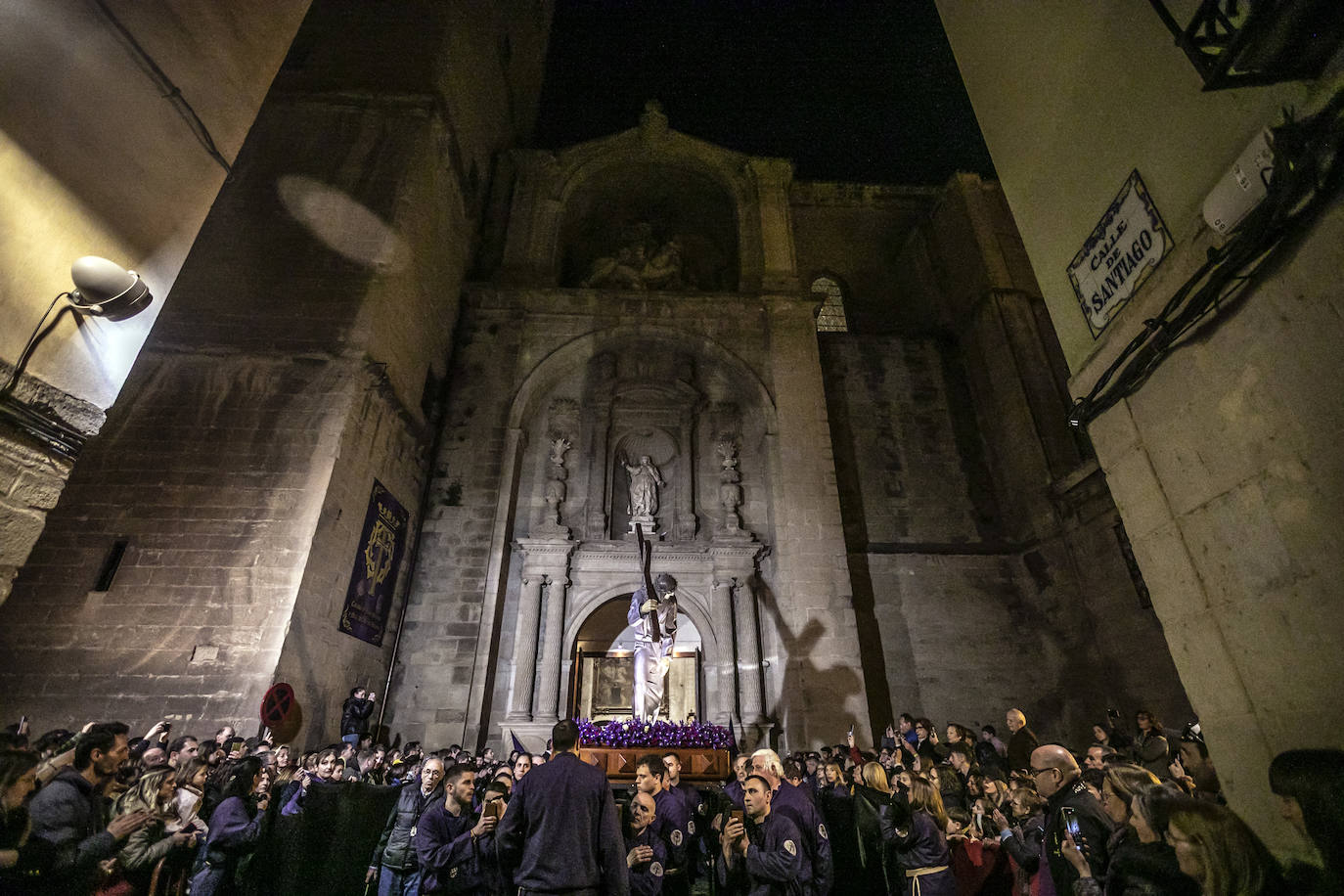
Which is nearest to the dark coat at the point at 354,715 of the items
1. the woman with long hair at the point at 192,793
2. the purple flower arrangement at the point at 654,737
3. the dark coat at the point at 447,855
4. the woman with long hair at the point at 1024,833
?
the purple flower arrangement at the point at 654,737

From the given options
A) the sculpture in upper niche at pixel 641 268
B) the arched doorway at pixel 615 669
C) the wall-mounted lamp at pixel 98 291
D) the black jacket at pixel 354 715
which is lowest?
the black jacket at pixel 354 715

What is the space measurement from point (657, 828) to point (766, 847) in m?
1.29

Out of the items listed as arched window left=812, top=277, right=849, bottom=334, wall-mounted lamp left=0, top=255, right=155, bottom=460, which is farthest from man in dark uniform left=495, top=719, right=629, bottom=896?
arched window left=812, top=277, right=849, bottom=334

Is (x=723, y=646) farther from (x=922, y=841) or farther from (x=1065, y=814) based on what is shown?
(x=1065, y=814)

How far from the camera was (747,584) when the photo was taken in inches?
441

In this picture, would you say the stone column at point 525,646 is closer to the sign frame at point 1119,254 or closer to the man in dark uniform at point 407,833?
the man in dark uniform at point 407,833

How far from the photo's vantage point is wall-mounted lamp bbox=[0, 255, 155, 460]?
2.95 m

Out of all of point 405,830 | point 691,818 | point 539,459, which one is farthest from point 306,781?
point 539,459

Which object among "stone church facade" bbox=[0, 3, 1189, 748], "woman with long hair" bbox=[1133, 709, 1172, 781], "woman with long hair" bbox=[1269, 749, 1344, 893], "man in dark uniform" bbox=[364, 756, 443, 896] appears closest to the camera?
"woman with long hair" bbox=[1269, 749, 1344, 893]

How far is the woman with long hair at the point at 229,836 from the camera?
385cm

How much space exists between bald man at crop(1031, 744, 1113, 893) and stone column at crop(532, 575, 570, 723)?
26.8 feet

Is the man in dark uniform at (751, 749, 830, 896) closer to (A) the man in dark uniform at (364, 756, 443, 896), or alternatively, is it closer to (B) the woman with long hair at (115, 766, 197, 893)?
(A) the man in dark uniform at (364, 756, 443, 896)

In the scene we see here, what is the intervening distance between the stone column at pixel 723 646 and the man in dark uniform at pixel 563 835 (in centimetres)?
726

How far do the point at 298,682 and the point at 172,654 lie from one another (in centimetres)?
140
